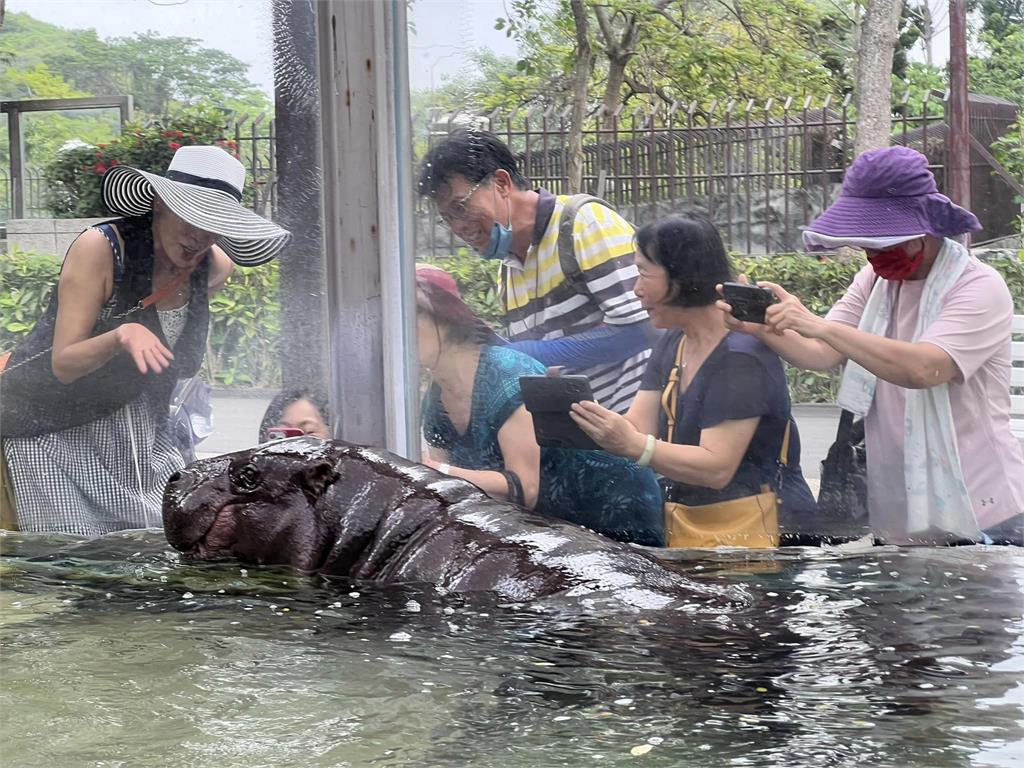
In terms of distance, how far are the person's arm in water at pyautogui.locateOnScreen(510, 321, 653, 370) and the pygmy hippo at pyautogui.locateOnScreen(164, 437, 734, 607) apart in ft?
4.70

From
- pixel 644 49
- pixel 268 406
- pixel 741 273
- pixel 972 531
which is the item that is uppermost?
pixel 644 49

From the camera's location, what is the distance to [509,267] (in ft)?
21.3

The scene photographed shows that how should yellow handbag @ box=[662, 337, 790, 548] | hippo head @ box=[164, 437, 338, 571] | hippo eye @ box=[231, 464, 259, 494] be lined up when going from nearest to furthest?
hippo head @ box=[164, 437, 338, 571] → hippo eye @ box=[231, 464, 259, 494] → yellow handbag @ box=[662, 337, 790, 548]

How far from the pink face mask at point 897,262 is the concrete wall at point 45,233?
3.93 metres

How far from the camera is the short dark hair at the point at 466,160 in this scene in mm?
6492

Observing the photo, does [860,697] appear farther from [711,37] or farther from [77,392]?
[77,392]

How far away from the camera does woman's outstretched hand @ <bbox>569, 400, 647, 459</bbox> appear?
5945 millimetres

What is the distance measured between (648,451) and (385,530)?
1.54m

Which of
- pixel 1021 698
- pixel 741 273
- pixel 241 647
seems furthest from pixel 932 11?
pixel 241 647

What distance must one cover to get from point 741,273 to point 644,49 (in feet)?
4.00

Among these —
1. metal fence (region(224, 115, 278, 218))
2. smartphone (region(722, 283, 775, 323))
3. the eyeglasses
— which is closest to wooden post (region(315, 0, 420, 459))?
the eyeglasses

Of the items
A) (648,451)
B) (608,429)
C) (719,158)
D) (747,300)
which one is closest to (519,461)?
(608,429)

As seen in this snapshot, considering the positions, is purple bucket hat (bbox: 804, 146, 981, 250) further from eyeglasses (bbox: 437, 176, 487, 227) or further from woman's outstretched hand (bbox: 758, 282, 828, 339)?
eyeglasses (bbox: 437, 176, 487, 227)

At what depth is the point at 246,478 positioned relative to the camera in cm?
518
